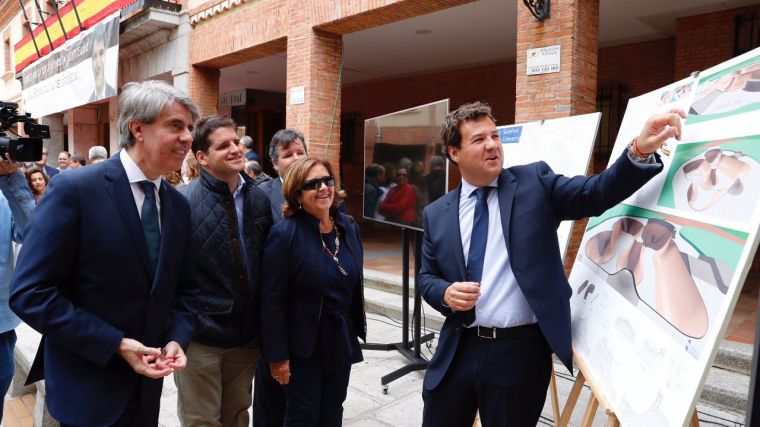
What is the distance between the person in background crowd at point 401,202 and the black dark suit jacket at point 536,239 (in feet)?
6.93

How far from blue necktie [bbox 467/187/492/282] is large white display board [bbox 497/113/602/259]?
0.90 m

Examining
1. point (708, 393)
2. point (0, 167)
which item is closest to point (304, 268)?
point (0, 167)

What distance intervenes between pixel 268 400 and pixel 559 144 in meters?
2.14

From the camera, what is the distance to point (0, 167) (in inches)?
127

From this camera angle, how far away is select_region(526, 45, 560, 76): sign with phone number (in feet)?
17.2

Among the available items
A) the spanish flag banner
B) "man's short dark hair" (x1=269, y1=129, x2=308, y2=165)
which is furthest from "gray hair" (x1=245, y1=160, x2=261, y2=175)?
the spanish flag banner

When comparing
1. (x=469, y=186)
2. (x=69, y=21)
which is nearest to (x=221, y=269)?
(x=469, y=186)

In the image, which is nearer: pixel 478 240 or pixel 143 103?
pixel 143 103

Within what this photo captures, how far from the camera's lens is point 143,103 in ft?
5.82

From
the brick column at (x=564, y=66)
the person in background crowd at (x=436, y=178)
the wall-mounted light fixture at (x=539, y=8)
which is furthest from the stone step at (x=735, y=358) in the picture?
the wall-mounted light fixture at (x=539, y=8)

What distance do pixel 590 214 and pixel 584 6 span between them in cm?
410

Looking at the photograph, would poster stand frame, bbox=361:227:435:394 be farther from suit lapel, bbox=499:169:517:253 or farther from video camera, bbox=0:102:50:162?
video camera, bbox=0:102:50:162

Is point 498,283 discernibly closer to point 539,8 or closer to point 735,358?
point 735,358

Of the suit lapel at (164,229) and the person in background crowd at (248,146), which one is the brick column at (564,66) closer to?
the person in background crowd at (248,146)
